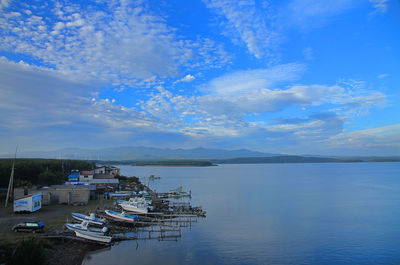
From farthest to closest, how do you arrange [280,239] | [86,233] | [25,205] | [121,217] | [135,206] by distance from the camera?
1. [135,206]
2. [121,217]
3. [25,205]
4. [280,239]
5. [86,233]

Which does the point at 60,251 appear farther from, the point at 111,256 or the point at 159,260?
the point at 159,260

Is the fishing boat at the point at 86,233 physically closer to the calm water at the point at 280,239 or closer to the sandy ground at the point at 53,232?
the sandy ground at the point at 53,232

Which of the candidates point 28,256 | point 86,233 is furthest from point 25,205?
point 28,256

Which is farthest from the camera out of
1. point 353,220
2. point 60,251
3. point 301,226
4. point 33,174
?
point 33,174

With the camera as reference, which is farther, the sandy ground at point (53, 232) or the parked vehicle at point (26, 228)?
the parked vehicle at point (26, 228)

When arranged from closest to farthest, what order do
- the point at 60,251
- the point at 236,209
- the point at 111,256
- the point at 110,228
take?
the point at 60,251, the point at 111,256, the point at 110,228, the point at 236,209

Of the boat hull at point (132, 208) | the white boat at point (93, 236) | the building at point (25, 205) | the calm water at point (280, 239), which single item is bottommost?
the calm water at point (280, 239)

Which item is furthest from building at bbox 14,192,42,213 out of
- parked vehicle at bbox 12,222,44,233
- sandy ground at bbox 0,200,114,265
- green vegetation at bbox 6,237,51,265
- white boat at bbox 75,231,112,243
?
green vegetation at bbox 6,237,51,265

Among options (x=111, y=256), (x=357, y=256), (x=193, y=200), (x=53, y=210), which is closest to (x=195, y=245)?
(x=111, y=256)

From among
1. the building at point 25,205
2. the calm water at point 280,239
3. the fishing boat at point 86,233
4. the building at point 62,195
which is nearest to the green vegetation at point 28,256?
the calm water at point 280,239

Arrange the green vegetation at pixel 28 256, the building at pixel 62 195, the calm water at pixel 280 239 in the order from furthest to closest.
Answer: the building at pixel 62 195
the calm water at pixel 280 239
the green vegetation at pixel 28 256

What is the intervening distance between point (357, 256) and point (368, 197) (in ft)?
101

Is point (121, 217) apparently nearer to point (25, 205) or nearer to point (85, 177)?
point (25, 205)

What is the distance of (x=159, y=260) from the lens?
1706 centimetres
